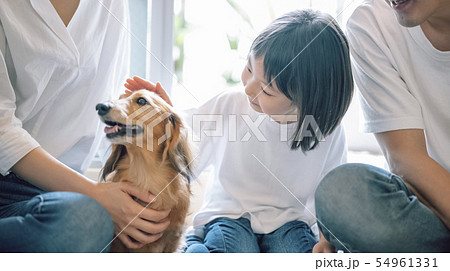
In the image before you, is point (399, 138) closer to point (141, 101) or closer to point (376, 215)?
point (376, 215)

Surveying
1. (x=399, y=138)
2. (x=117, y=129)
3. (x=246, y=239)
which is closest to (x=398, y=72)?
(x=399, y=138)

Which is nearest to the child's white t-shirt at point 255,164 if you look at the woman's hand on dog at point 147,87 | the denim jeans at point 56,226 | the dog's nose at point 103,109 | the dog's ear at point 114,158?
the woman's hand on dog at point 147,87

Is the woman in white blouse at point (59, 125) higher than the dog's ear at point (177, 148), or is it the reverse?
the woman in white blouse at point (59, 125)

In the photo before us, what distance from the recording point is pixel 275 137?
1344 millimetres

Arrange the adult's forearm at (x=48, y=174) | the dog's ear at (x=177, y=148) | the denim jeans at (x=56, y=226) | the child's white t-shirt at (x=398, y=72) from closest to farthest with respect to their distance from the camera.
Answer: the denim jeans at (x=56, y=226) → the adult's forearm at (x=48, y=174) → the child's white t-shirt at (x=398, y=72) → the dog's ear at (x=177, y=148)

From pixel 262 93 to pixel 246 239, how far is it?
44 cm

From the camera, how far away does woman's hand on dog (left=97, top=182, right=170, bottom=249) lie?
1.02 meters

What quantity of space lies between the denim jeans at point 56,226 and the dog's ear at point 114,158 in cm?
29

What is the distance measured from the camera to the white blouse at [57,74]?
0.99 m

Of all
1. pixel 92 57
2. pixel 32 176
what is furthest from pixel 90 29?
pixel 32 176

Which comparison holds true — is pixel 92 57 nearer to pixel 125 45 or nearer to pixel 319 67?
pixel 125 45

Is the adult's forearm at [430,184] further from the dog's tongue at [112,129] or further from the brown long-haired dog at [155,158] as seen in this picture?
the dog's tongue at [112,129]

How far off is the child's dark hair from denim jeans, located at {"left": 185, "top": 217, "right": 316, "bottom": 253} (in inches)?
14.3

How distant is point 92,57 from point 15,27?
0.73 ft
